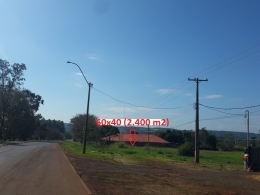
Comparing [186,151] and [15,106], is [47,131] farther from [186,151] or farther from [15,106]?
[186,151]

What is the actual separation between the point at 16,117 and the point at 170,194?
258 feet

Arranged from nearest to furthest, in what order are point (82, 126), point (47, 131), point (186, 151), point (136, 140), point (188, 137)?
point (186, 151) → point (82, 126) → point (136, 140) → point (188, 137) → point (47, 131)

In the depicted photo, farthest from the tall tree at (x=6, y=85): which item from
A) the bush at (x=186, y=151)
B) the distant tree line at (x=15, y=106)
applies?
the bush at (x=186, y=151)

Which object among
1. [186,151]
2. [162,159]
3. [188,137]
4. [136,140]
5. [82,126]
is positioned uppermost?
[82,126]

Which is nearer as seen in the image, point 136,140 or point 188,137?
point 136,140

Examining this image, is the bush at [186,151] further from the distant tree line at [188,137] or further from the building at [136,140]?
the distant tree line at [188,137]

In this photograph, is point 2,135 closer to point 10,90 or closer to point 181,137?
point 10,90

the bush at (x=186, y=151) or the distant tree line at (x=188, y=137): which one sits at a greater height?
the distant tree line at (x=188, y=137)

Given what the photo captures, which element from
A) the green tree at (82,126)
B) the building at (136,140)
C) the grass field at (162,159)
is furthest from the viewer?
the building at (136,140)

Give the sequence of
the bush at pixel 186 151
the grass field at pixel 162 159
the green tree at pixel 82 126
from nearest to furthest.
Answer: the grass field at pixel 162 159 → the bush at pixel 186 151 → the green tree at pixel 82 126

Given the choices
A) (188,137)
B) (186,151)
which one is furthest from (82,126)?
(188,137)

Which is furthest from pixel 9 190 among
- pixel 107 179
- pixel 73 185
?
pixel 107 179

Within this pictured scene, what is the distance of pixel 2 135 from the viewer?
261 feet

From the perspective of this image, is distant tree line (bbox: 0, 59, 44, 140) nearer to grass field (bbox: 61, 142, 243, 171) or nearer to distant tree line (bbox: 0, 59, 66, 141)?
distant tree line (bbox: 0, 59, 66, 141)
